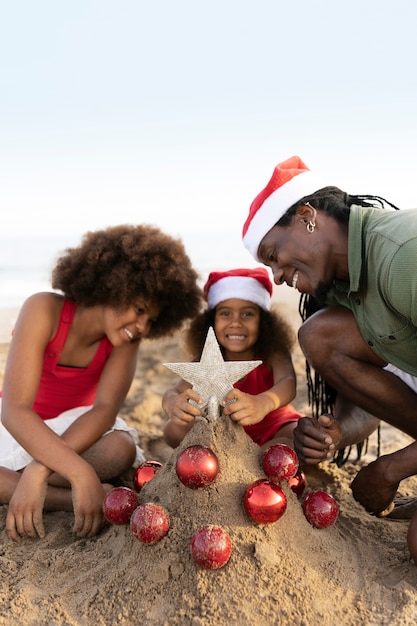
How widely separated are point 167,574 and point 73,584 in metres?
0.43

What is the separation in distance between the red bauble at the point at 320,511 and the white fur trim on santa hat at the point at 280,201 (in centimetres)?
134

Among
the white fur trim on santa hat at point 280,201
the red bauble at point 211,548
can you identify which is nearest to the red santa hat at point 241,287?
the white fur trim on santa hat at point 280,201

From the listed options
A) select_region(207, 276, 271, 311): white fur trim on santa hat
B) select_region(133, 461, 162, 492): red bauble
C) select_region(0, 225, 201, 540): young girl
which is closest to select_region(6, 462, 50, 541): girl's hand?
select_region(0, 225, 201, 540): young girl

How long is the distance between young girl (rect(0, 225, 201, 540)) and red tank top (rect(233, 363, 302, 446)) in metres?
0.57

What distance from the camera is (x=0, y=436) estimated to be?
139 inches

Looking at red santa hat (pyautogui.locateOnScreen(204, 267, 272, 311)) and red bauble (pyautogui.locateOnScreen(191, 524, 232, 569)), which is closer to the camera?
red bauble (pyautogui.locateOnScreen(191, 524, 232, 569))

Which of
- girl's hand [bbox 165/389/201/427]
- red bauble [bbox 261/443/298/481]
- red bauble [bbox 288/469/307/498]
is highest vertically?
girl's hand [bbox 165/389/201/427]

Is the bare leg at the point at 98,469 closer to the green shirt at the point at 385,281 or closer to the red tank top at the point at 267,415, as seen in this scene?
the red tank top at the point at 267,415

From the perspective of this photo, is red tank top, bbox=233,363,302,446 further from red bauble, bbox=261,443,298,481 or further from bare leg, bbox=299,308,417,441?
red bauble, bbox=261,443,298,481

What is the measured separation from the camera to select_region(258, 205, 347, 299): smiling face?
296cm

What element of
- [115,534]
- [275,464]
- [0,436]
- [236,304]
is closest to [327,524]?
[275,464]

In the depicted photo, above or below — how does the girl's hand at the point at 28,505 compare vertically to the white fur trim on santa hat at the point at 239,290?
below

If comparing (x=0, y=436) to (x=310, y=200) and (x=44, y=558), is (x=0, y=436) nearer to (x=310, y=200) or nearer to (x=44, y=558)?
(x=44, y=558)

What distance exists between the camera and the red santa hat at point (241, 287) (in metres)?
3.71
